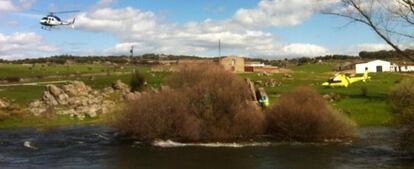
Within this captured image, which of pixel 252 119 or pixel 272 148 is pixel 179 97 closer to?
pixel 252 119

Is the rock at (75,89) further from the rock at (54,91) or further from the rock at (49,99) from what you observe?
the rock at (49,99)

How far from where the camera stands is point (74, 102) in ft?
290

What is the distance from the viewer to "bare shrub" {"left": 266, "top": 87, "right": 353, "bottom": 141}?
55.5m

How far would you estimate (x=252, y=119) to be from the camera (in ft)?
187

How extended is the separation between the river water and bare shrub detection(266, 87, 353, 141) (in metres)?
2.46

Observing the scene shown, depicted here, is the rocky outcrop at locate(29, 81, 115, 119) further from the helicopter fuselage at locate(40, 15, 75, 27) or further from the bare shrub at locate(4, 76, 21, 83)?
the bare shrub at locate(4, 76, 21, 83)

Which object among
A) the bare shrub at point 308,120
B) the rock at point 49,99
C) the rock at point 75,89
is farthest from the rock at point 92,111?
the bare shrub at point 308,120

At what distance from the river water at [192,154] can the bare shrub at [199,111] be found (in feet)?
6.04

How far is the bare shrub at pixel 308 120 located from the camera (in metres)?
55.5

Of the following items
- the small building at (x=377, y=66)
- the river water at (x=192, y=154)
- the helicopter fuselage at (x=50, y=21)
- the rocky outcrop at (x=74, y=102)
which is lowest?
the river water at (x=192, y=154)

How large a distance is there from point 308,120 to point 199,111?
9.91 meters

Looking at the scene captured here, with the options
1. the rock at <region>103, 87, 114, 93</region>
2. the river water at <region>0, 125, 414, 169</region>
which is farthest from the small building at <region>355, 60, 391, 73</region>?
the river water at <region>0, 125, 414, 169</region>

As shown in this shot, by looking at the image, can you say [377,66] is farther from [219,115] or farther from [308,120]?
[219,115]

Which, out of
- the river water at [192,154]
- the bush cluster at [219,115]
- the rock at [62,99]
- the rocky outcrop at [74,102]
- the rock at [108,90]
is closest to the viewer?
the river water at [192,154]
